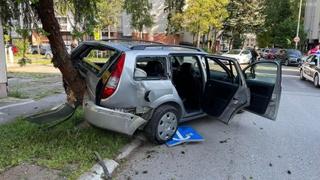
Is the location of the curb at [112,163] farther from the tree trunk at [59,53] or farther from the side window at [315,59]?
the side window at [315,59]

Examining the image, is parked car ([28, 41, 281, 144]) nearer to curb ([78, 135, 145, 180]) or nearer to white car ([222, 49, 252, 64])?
curb ([78, 135, 145, 180])

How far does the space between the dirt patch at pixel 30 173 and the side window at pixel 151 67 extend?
195 centimetres

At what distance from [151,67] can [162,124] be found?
1059 millimetres

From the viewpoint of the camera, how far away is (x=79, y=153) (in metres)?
4.77

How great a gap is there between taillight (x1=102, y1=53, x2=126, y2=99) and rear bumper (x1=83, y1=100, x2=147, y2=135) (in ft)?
0.82

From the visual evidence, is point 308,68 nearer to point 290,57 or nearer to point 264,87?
point 264,87

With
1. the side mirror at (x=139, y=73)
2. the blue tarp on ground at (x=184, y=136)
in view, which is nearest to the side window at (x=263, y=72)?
the blue tarp on ground at (x=184, y=136)

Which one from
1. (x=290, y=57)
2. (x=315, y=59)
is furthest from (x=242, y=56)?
(x=315, y=59)

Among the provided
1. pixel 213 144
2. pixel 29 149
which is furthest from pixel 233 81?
pixel 29 149

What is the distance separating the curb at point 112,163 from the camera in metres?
4.24

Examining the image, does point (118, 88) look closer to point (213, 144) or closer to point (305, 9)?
point (213, 144)

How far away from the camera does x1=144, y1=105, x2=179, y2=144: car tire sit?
17.8ft

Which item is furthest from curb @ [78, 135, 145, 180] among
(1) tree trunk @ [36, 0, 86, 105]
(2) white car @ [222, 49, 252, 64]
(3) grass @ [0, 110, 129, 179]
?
(2) white car @ [222, 49, 252, 64]

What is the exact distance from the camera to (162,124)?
556cm
